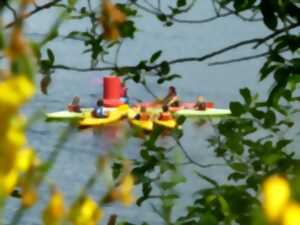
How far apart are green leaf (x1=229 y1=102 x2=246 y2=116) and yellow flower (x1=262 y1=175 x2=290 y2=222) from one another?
3.90ft

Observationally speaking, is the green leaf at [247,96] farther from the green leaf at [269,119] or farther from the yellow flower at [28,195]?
the yellow flower at [28,195]

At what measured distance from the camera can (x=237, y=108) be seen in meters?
1.51

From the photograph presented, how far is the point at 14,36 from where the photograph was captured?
0.34 meters

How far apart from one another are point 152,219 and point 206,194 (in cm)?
159

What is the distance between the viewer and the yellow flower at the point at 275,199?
30 cm

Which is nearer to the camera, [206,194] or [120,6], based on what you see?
[206,194]

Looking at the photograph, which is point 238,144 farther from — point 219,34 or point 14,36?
point 219,34

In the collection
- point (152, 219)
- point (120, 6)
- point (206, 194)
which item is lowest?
point (152, 219)

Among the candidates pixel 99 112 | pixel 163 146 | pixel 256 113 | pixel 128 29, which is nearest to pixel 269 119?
pixel 256 113

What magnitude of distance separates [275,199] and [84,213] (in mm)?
129

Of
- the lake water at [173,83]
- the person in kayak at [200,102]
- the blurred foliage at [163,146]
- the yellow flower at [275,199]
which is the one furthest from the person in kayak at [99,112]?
the yellow flower at [275,199]

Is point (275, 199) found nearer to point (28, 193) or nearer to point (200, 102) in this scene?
point (28, 193)

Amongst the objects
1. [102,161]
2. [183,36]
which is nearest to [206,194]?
[102,161]

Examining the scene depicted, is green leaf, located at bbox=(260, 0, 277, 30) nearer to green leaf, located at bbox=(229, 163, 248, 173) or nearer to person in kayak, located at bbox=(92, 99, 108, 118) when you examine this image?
green leaf, located at bbox=(229, 163, 248, 173)
